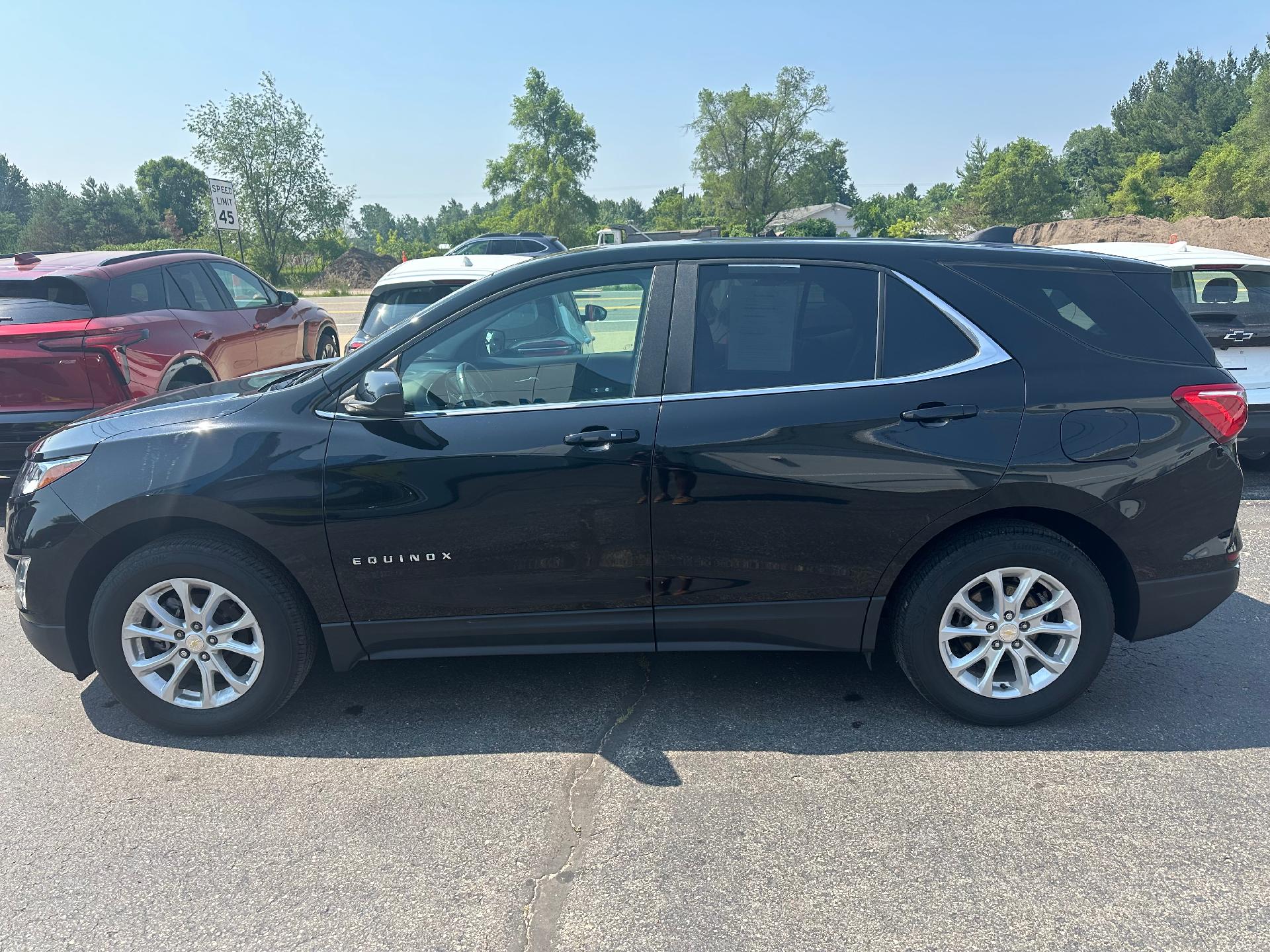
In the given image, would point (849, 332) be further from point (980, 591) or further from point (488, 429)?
point (488, 429)

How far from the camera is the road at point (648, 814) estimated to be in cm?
251

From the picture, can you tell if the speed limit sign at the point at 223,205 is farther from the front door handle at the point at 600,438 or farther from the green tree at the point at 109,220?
the green tree at the point at 109,220

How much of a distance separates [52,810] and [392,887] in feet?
4.39

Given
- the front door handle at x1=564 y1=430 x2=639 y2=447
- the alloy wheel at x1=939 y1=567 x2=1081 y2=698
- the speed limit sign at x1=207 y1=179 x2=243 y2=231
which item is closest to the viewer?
the front door handle at x1=564 y1=430 x2=639 y2=447

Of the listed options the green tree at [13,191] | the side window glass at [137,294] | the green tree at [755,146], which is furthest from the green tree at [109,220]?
the side window glass at [137,294]

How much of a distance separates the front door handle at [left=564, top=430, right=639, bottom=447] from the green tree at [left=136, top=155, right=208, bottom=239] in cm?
9279

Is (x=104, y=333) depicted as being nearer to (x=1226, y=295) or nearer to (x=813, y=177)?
(x=1226, y=295)

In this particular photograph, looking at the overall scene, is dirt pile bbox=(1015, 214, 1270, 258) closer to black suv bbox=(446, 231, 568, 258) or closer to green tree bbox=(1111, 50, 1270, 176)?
black suv bbox=(446, 231, 568, 258)

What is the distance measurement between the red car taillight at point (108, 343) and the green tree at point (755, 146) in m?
81.7

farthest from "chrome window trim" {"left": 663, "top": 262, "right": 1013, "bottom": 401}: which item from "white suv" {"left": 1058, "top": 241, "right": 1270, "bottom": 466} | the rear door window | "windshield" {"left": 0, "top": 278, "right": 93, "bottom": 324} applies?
"windshield" {"left": 0, "top": 278, "right": 93, "bottom": 324}

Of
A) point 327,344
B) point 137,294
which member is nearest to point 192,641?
point 137,294

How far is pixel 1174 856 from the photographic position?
9.00ft

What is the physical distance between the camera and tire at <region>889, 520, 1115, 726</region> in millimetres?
3395

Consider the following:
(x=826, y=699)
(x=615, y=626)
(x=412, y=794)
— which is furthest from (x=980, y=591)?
(x=412, y=794)
